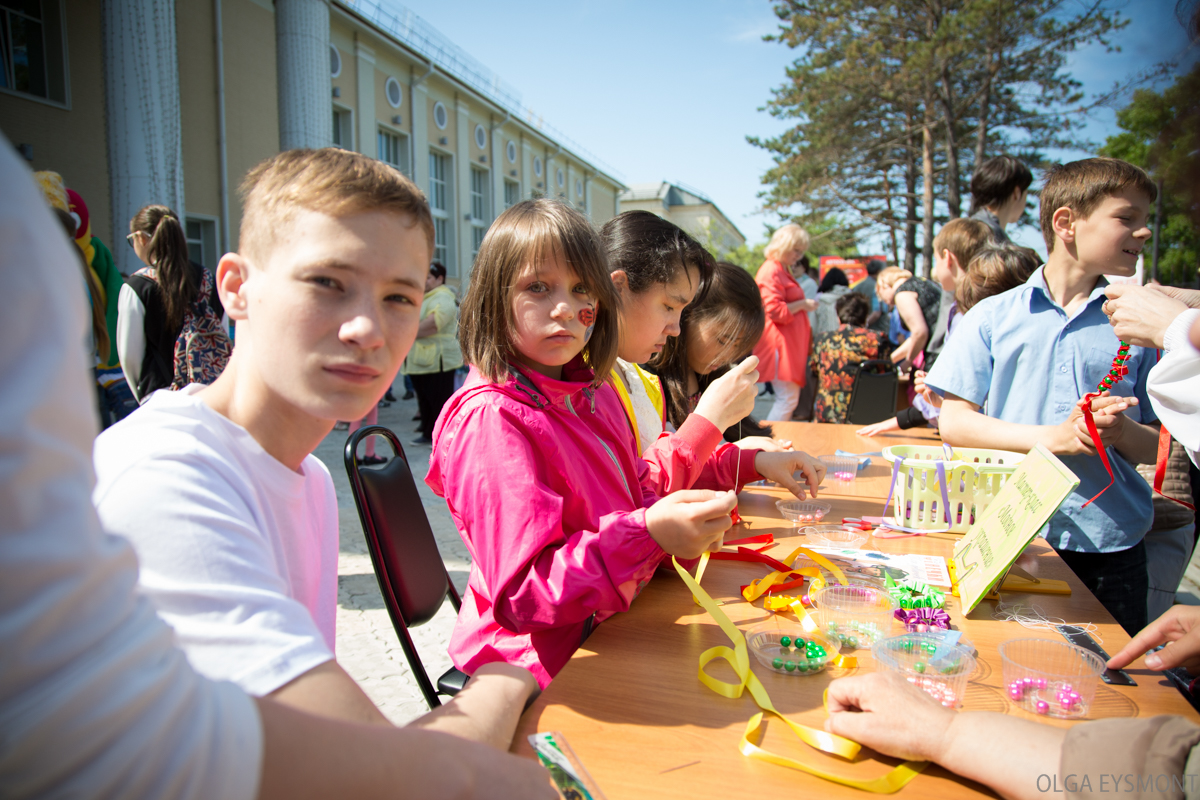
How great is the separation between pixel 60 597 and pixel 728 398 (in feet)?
5.42

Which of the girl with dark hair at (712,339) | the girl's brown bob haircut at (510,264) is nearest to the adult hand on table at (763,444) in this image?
the girl with dark hair at (712,339)

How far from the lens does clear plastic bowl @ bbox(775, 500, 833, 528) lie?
2010 millimetres

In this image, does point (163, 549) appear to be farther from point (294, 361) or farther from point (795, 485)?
point (795, 485)

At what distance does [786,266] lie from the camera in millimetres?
6492

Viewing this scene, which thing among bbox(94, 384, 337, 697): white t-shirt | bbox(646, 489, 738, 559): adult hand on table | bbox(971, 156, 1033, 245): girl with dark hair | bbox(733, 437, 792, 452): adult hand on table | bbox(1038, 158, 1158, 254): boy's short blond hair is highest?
bbox(971, 156, 1033, 245): girl with dark hair

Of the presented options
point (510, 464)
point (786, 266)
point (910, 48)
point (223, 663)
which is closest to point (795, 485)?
point (510, 464)

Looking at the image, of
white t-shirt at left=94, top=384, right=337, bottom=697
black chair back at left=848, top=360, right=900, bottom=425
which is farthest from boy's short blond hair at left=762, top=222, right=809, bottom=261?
white t-shirt at left=94, top=384, right=337, bottom=697

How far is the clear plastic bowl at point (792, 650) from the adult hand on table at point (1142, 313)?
3.75 ft

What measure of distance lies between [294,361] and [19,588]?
0.55 meters

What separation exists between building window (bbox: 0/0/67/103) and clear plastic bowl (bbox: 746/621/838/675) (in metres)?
12.2

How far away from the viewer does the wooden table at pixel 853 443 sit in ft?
7.95

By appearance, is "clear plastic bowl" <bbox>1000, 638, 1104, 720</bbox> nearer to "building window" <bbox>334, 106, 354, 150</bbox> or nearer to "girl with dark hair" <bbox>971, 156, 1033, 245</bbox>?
"girl with dark hair" <bbox>971, 156, 1033, 245</bbox>

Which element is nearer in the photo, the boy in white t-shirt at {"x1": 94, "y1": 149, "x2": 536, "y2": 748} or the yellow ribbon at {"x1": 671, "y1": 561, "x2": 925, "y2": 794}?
the boy in white t-shirt at {"x1": 94, "y1": 149, "x2": 536, "y2": 748}

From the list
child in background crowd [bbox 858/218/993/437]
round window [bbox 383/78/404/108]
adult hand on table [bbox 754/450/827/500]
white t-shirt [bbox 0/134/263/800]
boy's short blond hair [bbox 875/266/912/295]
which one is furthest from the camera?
round window [bbox 383/78/404/108]
